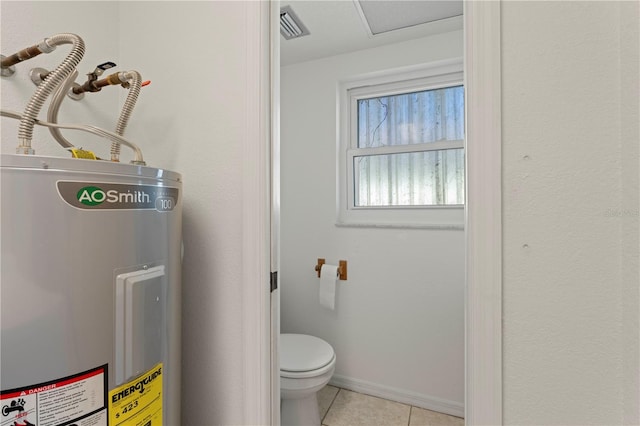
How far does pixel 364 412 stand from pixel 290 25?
2304 millimetres

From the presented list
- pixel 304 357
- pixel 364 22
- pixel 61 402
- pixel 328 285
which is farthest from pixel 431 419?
pixel 364 22

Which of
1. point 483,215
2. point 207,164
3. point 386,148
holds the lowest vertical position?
point 483,215

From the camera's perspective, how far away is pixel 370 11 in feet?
5.13

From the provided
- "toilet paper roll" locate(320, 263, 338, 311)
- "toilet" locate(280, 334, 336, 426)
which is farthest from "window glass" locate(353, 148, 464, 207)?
"toilet" locate(280, 334, 336, 426)

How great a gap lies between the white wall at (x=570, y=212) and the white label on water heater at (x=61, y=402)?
2.86 feet

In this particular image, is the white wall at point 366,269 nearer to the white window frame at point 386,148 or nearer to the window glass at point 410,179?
the white window frame at point 386,148

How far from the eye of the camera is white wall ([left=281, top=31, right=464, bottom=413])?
173 centimetres

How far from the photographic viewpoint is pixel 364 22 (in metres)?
1.65

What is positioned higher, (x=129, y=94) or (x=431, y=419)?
(x=129, y=94)

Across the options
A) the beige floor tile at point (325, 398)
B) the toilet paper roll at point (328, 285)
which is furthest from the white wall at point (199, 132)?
the toilet paper roll at point (328, 285)

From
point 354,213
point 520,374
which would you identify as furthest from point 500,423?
point 354,213

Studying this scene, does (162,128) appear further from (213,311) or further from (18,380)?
(18,380)

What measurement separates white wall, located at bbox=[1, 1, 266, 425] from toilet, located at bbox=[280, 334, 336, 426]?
541mm

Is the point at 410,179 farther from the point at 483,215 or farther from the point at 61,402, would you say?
the point at 61,402
